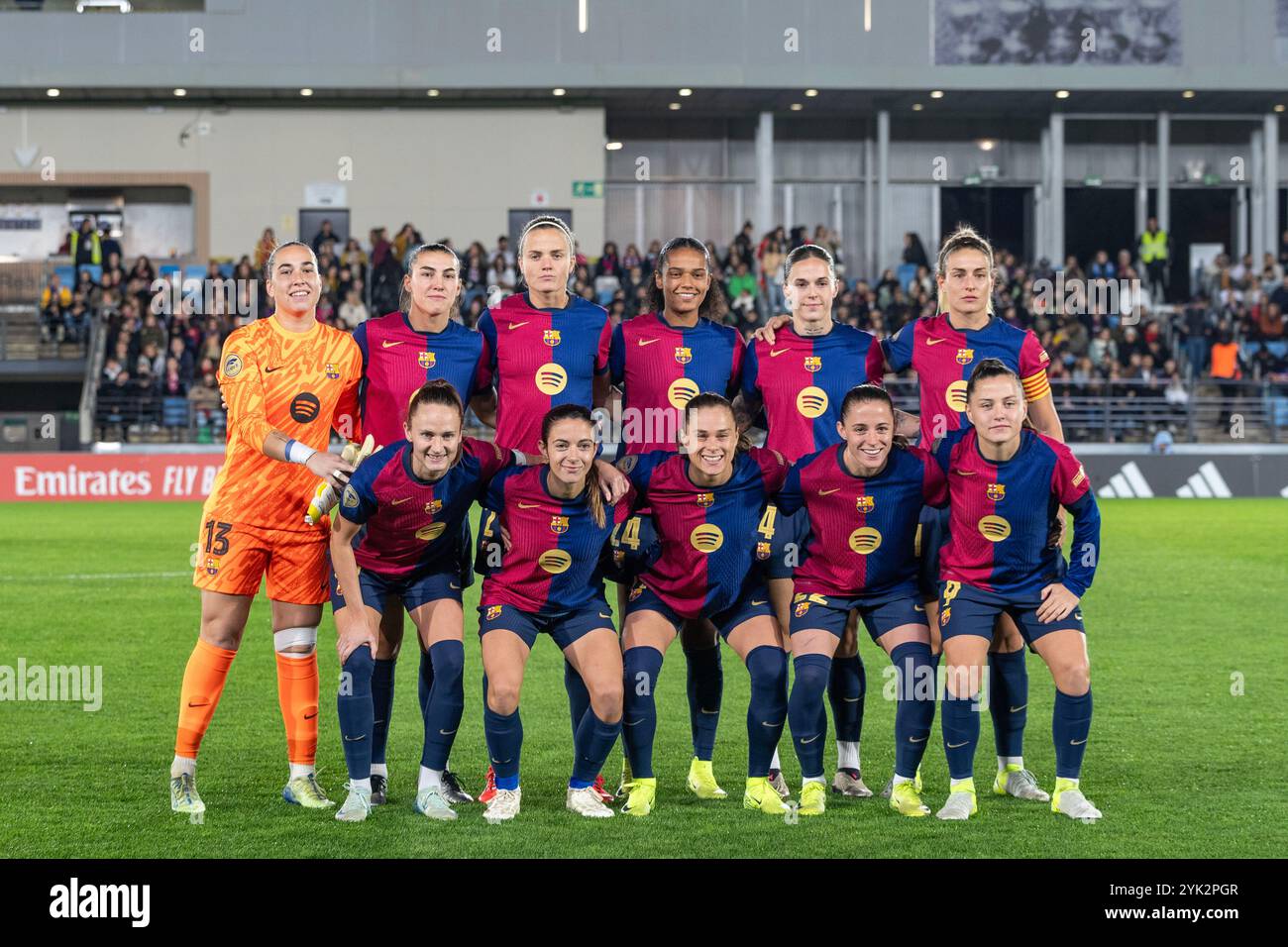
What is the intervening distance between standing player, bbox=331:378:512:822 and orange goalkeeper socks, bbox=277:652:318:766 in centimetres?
21

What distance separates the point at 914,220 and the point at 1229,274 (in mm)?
6149

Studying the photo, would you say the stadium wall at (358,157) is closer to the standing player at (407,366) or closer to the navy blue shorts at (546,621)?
the standing player at (407,366)

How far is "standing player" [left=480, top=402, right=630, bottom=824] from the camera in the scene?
573 centimetres

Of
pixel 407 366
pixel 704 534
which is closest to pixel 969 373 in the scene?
pixel 704 534

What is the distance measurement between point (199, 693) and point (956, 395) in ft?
10.1

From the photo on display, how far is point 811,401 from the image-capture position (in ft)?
20.8

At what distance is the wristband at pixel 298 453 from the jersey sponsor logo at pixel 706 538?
1412 mm

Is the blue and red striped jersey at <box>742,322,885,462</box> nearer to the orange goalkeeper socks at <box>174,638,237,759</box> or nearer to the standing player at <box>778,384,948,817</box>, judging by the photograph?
the standing player at <box>778,384,948,817</box>

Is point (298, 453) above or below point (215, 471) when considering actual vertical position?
above

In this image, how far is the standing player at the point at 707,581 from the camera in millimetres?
5832

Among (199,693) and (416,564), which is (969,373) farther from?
(199,693)

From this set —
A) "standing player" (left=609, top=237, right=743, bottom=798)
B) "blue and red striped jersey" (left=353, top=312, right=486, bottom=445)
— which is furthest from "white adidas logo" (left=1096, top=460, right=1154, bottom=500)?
"blue and red striped jersey" (left=353, top=312, right=486, bottom=445)
